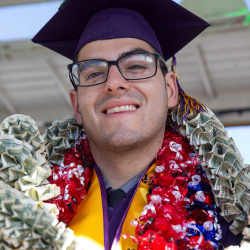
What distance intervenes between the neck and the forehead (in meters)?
0.46

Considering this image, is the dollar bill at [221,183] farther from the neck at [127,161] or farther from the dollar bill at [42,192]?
the dollar bill at [42,192]

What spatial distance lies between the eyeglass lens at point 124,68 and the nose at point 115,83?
3 centimetres

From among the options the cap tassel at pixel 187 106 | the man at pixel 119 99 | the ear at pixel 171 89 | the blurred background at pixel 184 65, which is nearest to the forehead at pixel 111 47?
the man at pixel 119 99

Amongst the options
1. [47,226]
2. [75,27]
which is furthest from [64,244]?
[75,27]

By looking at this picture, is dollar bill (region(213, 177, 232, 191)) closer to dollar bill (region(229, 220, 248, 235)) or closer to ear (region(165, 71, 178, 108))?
dollar bill (region(229, 220, 248, 235))

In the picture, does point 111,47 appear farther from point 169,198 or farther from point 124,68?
point 169,198

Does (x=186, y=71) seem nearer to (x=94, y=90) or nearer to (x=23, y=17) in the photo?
(x=23, y=17)

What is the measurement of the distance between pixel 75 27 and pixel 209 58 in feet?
11.8

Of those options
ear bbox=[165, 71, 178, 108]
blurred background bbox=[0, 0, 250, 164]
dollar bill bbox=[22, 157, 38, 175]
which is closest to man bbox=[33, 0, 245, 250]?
ear bbox=[165, 71, 178, 108]

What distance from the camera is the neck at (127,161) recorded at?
6.04 ft

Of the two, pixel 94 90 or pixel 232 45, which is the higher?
pixel 94 90

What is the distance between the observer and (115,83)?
1757 mm

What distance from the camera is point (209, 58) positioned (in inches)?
211

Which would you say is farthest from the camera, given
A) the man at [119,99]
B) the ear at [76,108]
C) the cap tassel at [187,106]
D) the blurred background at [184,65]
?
the blurred background at [184,65]
